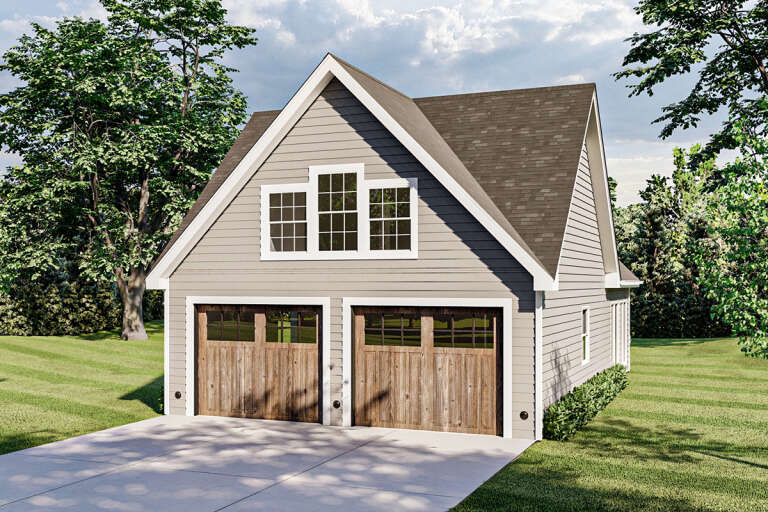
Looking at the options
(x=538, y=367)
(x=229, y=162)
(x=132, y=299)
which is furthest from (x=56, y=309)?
(x=538, y=367)

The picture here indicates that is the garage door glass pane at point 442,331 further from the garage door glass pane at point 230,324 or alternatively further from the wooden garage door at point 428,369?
the garage door glass pane at point 230,324

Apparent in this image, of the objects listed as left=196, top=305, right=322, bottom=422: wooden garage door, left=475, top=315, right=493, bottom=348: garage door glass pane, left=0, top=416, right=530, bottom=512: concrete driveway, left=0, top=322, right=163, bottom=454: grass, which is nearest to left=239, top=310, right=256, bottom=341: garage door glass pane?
left=196, top=305, right=322, bottom=422: wooden garage door

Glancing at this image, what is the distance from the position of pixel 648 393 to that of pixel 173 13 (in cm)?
2689

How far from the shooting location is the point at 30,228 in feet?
112

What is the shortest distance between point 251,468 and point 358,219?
5873 mm

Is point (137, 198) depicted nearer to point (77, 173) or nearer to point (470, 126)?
point (77, 173)

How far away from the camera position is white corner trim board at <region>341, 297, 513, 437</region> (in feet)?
46.8

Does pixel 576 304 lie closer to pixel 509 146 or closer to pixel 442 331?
pixel 509 146

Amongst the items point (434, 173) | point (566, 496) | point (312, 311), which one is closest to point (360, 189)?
point (434, 173)

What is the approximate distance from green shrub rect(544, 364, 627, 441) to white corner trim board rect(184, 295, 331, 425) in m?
4.70

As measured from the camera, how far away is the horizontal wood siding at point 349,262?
1438 cm

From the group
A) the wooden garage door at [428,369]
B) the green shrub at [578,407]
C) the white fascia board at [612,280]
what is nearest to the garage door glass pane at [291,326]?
the wooden garage door at [428,369]

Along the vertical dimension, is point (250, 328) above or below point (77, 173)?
below

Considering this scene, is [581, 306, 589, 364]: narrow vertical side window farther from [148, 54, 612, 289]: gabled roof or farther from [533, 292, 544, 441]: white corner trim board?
[533, 292, 544, 441]: white corner trim board
